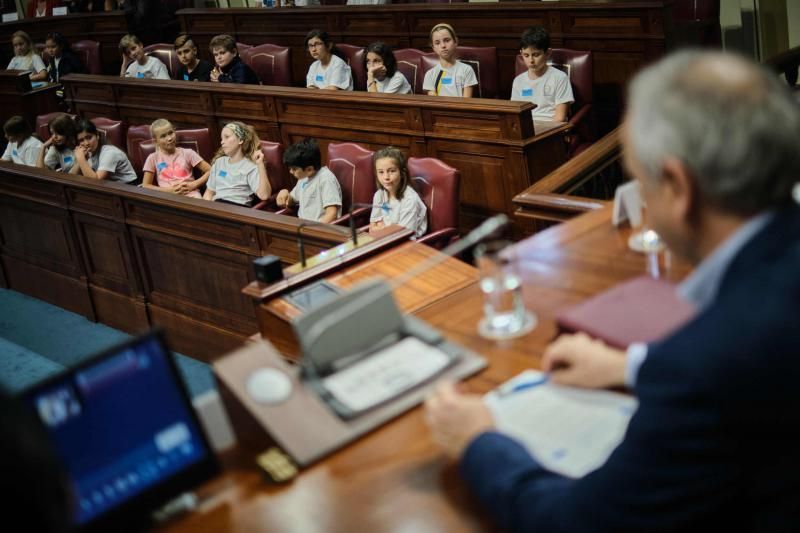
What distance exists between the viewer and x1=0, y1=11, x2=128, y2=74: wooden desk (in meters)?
7.70

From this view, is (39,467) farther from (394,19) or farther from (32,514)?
(394,19)

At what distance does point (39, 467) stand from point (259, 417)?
58cm

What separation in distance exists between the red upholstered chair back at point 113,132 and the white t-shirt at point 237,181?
1291 mm

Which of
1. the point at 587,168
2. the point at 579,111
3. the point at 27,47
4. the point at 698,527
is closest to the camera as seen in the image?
the point at 698,527

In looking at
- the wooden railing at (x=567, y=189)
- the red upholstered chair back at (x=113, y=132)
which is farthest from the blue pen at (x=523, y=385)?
the red upholstered chair back at (x=113, y=132)

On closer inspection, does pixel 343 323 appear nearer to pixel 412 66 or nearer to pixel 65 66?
pixel 412 66

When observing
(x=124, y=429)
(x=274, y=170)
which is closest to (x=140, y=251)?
(x=274, y=170)

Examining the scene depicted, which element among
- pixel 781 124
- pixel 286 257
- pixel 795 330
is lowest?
pixel 286 257

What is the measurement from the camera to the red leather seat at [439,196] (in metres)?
3.42

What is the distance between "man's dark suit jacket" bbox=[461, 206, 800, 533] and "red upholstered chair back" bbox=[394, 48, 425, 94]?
14.1 ft

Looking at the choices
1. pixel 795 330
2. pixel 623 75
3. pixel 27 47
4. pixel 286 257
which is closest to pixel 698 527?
pixel 795 330

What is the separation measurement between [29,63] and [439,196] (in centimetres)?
543

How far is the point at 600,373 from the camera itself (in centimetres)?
124

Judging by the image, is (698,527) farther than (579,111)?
No
